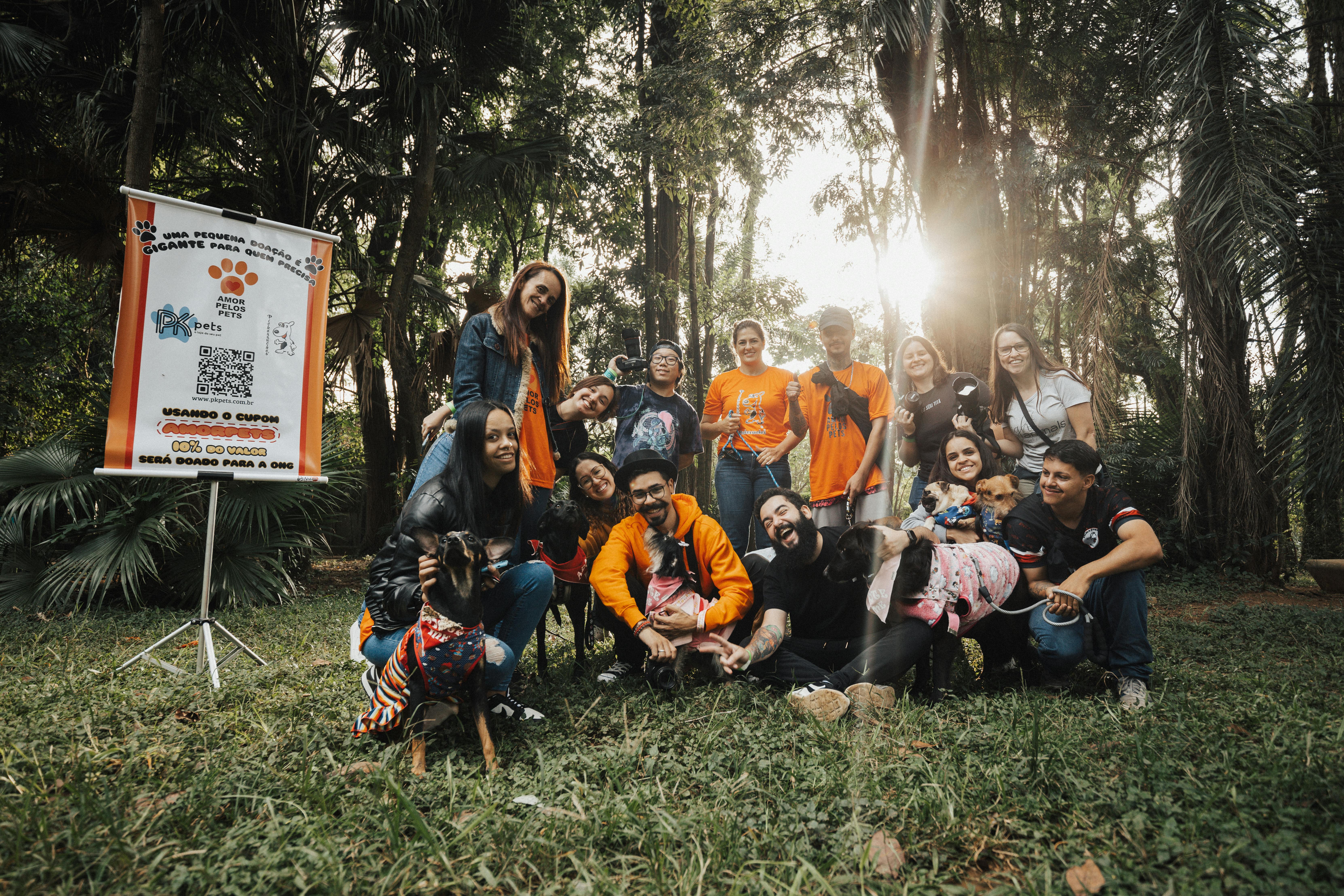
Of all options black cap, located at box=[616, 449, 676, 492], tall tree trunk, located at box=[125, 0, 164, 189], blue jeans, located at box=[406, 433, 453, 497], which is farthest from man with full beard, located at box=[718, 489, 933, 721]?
tall tree trunk, located at box=[125, 0, 164, 189]

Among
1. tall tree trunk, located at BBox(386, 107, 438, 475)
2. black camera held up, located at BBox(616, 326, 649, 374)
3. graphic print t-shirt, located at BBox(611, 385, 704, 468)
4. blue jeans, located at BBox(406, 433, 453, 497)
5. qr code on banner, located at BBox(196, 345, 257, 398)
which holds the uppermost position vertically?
tall tree trunk, located at BBox(386, 107, 438, 475)

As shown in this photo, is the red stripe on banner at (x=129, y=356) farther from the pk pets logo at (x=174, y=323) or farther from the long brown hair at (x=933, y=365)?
the long brown hair at (x=933, y=365)

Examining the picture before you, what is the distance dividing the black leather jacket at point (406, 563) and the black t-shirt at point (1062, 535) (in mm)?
2296

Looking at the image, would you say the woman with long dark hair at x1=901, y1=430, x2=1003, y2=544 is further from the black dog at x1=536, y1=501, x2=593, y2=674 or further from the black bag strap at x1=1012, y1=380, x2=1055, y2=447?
the black dog at x1=536, y1=501, x2=593, y2=674

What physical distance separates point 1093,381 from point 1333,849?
5.06m

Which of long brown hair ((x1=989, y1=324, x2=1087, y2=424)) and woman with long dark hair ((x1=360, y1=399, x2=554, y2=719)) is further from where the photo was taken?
long brown hair ((x1=989, y1=324, x2=1087, y2=424))

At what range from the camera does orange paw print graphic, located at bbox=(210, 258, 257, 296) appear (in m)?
3.61

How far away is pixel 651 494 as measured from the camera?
10.5 feet

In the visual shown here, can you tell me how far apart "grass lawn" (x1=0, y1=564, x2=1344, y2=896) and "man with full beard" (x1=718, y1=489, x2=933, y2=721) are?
181mm

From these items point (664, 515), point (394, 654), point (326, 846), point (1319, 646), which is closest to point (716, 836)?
point (326, 846)

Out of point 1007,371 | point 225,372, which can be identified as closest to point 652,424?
point 1007,371

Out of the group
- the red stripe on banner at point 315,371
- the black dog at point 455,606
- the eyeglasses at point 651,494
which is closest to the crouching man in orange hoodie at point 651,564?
the eyeglasses at point 651,494

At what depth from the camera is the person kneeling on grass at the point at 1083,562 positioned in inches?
111

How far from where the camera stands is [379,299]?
7.43m
